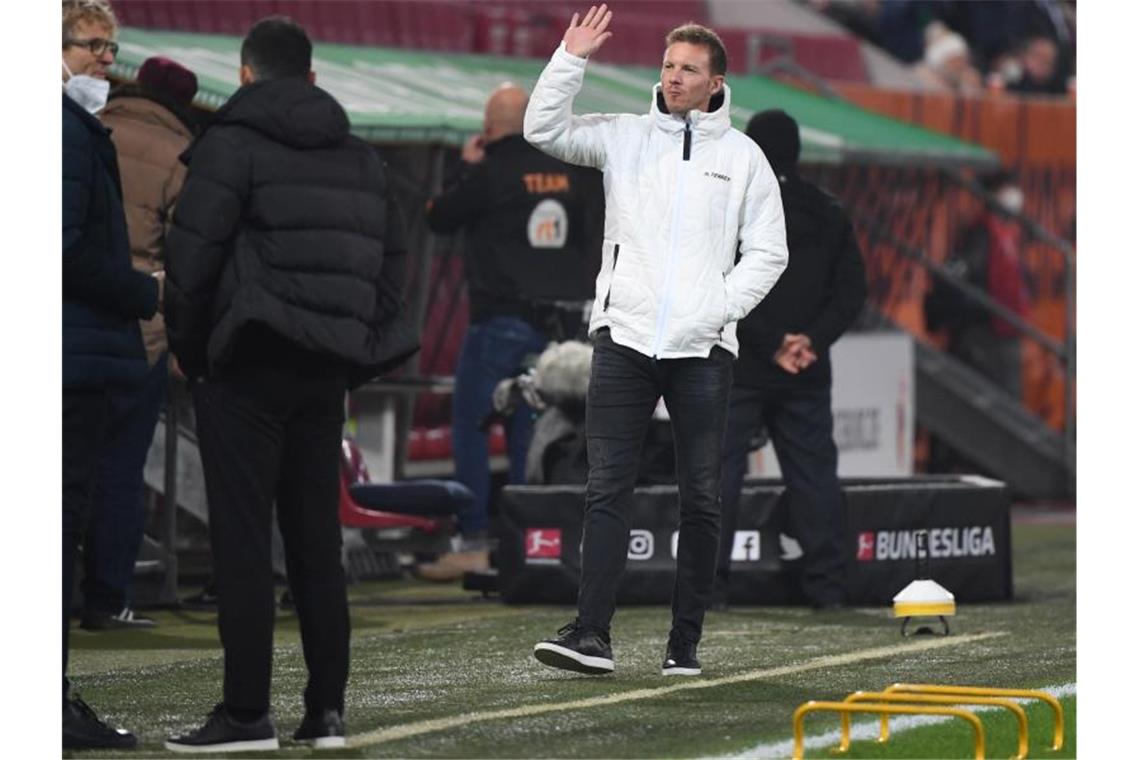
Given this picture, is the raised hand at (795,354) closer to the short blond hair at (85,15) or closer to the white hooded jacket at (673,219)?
the white hooded jacket at (673,219)

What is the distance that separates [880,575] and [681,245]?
3.42m

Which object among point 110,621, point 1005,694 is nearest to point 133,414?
point 110,621

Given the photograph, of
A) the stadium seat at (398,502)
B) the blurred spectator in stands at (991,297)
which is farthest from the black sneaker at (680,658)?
the blurred spectator in stands at (991,297)

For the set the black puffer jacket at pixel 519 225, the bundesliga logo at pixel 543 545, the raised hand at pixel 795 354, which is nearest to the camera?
the raised hand at pixel 795 354

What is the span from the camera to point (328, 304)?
21.3 feet

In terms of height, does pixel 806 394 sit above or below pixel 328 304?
below

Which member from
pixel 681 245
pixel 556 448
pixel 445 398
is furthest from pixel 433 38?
pixel 681 245

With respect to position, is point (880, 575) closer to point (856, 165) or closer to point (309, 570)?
point (309, 570)

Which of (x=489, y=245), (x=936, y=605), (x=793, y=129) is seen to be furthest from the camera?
(x=489, y=245)

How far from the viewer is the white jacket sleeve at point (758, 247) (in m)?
7.85

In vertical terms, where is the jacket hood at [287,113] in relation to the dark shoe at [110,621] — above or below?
above

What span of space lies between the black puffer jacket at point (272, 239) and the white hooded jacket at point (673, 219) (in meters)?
1.25

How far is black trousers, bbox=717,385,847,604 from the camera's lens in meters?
10.4

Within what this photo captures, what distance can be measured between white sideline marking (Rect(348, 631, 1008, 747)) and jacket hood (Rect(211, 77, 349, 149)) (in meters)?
1.42
